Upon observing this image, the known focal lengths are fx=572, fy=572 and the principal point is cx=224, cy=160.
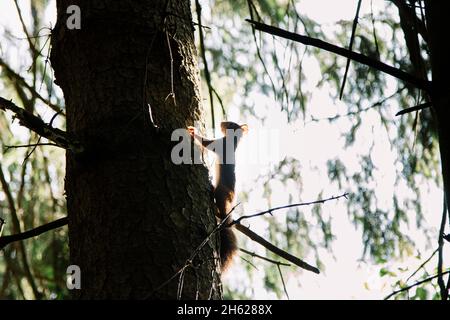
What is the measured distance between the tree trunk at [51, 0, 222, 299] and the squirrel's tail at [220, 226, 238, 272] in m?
0.83

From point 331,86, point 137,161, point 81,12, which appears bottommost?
point 137,161

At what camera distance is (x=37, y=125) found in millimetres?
1603

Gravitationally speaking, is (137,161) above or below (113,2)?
below

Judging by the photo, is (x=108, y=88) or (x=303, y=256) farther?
(x=303, y=256)

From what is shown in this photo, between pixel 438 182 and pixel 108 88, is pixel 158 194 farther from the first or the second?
pixel 438 182

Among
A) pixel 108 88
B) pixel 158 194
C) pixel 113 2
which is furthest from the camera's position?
pixel 113 2

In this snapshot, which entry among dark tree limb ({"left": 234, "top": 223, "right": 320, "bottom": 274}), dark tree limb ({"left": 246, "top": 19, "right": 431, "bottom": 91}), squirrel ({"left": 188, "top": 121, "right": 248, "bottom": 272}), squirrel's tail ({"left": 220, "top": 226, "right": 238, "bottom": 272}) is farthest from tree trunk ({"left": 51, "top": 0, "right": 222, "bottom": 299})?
squirrel ({"left": 188, "top": 121, "right": 248, "bottom": 272})

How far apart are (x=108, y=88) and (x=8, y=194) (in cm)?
96

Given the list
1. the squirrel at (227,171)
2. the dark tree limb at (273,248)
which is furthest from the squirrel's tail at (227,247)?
the dark tree limb at (273,248)

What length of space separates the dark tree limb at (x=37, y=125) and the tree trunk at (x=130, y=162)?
0.07 metres

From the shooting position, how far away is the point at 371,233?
3.90 meters

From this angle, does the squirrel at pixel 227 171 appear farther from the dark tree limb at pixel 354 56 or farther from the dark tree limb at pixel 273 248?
the dark tree limb at pixel 354 56
